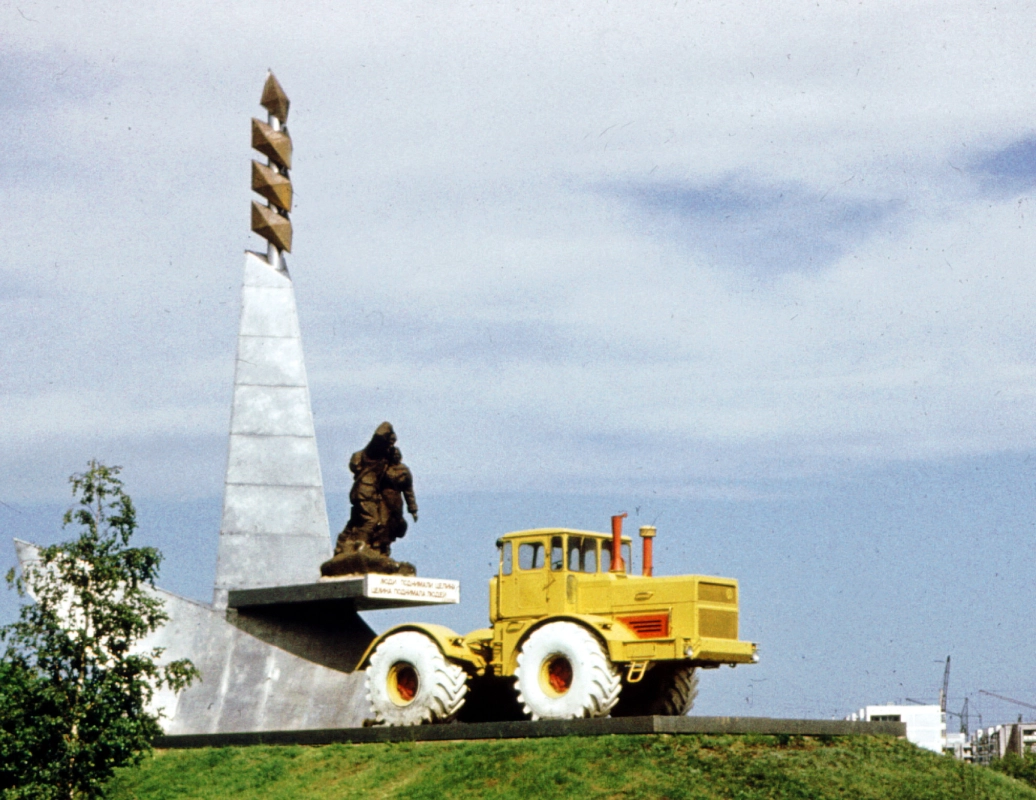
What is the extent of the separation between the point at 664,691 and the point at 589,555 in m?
2.12

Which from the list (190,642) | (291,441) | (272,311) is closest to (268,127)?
(272,311)

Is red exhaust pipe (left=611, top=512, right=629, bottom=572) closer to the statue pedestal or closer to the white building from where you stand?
the statue pedestal

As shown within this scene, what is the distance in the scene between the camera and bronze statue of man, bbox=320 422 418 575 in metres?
26.1

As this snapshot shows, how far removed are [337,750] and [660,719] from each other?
15.6 feet

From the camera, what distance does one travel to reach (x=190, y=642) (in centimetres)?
2670

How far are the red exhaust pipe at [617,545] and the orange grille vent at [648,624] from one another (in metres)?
0.94

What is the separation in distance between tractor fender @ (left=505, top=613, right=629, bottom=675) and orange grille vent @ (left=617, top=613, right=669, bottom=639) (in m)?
0.15

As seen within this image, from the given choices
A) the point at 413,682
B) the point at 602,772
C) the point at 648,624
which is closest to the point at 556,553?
the point at 648,624

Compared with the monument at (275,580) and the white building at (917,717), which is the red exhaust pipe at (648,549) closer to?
the monument at (275,580)

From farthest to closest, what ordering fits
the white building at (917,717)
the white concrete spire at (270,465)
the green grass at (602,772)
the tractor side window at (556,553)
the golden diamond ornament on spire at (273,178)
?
1. the white building at (917,717)
2. the golden diamond ornament on spire at (273,178)
3. the white concrete spire at (270,465)
4. the tractor side window at (556,553)
5. the green grass at (602,772)

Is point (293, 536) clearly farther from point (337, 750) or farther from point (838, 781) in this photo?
point (838, 781)

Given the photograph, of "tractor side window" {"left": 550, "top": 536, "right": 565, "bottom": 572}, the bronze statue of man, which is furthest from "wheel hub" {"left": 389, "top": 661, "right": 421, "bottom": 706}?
the bronze statue of man

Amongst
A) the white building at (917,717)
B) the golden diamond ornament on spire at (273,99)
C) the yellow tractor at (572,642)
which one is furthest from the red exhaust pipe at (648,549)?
the white building at (917,717)

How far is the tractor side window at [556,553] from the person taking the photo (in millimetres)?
20219
